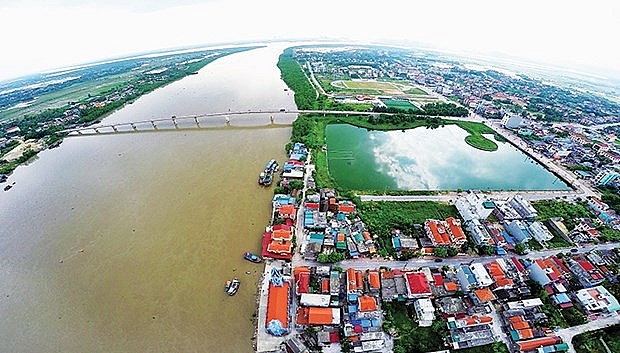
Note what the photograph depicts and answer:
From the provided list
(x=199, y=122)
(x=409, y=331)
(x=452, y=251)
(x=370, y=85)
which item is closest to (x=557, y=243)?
(x=452, y=251)

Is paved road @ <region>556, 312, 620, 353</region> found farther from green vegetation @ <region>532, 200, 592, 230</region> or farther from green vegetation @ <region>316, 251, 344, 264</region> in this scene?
green vegetation @ <region>316, 251, 344, 264</region>

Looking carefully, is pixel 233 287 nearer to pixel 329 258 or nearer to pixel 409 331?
pixel 329 258

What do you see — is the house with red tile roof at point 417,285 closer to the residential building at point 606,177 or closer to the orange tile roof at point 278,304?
the orange tile roof at point 278,304

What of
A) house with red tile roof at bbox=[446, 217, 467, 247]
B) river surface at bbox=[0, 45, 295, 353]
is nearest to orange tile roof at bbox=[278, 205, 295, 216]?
river surface at bbox=[0, 45, 295, 353]

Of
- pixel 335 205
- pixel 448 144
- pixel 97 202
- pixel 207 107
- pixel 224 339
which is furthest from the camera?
pixel 207 107

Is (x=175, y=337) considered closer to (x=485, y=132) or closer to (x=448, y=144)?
(x=448, y=144)

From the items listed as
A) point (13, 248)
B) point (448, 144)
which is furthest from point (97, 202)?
point (448, 144)
